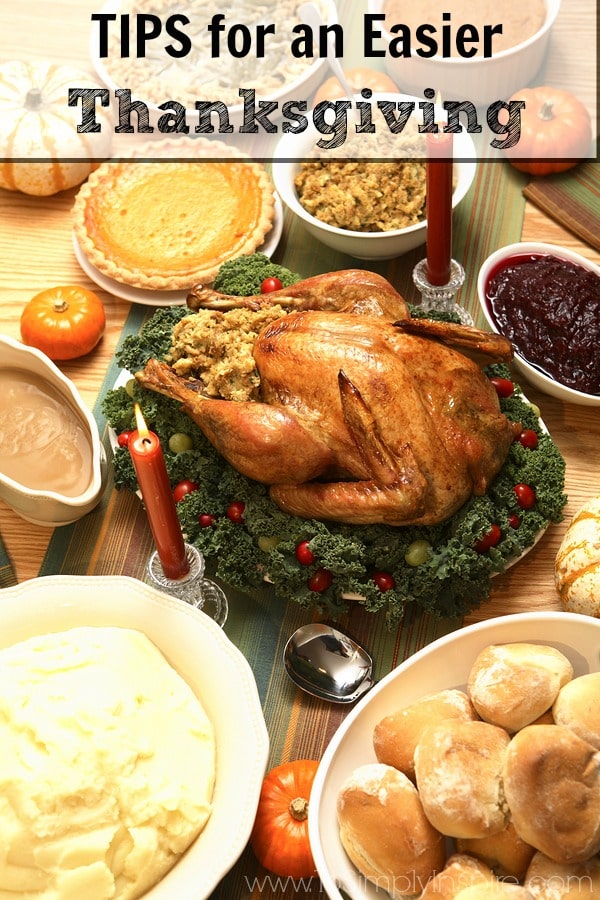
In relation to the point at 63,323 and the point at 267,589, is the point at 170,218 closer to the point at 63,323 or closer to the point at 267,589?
the point at 63,323

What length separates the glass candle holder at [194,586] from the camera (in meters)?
2.41

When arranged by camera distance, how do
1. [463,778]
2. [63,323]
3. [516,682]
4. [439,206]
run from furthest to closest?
[63,323] < [439,206] < [516,682] < [463,778]

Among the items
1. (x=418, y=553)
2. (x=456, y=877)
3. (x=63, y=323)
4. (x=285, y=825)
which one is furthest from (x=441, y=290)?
(x=456, y=877)

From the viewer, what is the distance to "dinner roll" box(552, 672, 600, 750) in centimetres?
178

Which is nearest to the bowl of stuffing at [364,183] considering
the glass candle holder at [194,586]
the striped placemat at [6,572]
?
the glass candle holder at [194,586]

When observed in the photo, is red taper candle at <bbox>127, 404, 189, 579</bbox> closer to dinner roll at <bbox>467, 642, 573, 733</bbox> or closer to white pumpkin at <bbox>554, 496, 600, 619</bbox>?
dinner roll at <bbox>467, 642, 573, 733</bbox>

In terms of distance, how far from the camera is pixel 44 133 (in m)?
3.40

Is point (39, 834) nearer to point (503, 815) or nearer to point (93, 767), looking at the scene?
point (93, 767)

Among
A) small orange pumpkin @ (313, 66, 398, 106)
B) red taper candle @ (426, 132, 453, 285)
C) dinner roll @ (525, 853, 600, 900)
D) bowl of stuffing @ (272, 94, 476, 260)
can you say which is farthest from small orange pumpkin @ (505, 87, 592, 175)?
dinner roll @ (525, 853, 600, 900)

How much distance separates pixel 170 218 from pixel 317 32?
0.94 metres

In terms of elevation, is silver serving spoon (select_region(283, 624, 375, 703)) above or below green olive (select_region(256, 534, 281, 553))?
below

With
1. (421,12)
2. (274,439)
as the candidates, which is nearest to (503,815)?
(274,439)

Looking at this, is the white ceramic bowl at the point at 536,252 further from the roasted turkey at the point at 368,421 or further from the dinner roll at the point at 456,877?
the dinner roll at the point at 456,877

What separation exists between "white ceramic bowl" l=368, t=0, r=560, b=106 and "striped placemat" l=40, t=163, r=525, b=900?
0.95 feet
